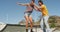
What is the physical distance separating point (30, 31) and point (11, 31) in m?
2.12

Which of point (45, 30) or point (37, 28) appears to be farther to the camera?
point (37, 28)

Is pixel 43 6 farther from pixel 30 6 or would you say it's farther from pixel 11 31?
pixel 11 31

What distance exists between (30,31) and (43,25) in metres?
1.13

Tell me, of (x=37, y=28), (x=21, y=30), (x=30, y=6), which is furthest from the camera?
(x=21, y=30)

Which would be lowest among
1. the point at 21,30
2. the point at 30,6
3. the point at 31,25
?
the point at 21,30

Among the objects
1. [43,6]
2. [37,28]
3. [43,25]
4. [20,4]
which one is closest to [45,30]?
[43,25]

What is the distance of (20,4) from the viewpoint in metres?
8.10

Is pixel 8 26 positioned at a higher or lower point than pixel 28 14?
lower

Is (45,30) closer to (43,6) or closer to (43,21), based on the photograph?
(43,21)

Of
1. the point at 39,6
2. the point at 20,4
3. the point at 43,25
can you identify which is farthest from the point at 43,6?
the point at 20,4

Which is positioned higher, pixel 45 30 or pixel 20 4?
pixel 20 4

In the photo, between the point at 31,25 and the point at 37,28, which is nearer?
the point at 31,25

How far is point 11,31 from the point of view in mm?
10195

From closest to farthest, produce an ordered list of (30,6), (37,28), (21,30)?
(30,6)
(37,28)
(21,30)
